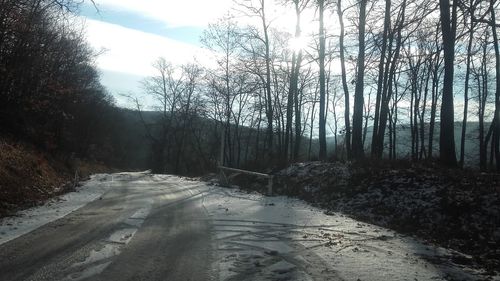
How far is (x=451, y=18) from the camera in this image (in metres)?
18.4

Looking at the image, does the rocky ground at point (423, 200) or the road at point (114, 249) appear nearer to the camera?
the road at point (114, 249)

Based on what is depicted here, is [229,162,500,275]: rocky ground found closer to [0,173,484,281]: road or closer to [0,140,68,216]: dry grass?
[0,173,484,281]: road

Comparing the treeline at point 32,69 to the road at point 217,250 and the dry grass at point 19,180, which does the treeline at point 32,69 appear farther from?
the road at point 217,250

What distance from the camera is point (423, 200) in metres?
12.8

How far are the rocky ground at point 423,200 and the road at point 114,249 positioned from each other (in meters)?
4.21

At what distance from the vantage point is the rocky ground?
33.0ft

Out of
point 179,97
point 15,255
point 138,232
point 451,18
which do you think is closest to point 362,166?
point 451,18

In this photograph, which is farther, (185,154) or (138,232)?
(185,154)

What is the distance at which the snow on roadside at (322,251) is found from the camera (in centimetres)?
680

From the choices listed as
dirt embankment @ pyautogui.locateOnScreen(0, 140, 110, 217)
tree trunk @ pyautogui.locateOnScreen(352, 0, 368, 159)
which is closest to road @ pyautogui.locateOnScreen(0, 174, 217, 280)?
dirt embankment @ pyautogui.locateOnScreen(0, 140, 110, 217)

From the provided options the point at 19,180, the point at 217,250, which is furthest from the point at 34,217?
the point at 19,180

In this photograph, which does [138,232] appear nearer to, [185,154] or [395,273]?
[395,273]

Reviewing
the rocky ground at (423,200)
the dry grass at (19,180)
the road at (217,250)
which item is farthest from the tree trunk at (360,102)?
the dry grass at (19,180)

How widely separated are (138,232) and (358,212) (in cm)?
668
